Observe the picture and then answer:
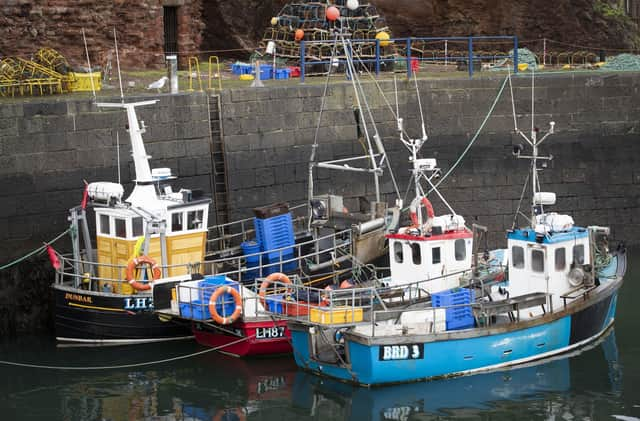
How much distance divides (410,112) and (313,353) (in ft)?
28.3

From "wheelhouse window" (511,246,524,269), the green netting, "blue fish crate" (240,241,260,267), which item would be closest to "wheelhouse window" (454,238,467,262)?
"wheelhouse window" (511,246,524,269)

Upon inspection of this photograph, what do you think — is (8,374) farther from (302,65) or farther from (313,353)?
(302,65)

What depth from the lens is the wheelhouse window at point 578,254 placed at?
1894 cm

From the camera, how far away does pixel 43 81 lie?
23.1m

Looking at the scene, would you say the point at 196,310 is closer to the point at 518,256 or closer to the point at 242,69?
the point at 518,256

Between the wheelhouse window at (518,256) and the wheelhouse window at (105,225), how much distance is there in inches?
241

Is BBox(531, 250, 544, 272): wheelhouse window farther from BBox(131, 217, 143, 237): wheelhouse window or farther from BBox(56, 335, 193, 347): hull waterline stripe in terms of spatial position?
BBox(131, 217, 143, 237): wheelhouse window

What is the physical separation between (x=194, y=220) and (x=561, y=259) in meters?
5.65

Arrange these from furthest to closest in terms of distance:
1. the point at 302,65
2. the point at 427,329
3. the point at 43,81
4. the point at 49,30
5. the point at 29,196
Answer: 1. the point at 49,30
2. the point at 302,65
3. the point at 43,81
4. the point at 29,196
5. the point at 427,329

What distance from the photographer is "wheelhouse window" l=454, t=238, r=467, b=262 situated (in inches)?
770

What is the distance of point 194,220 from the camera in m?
20.2

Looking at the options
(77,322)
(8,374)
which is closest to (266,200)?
(77,322)

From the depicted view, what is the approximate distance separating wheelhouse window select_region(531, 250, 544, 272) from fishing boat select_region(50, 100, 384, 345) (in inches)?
132

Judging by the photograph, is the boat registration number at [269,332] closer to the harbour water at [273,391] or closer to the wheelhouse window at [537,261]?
the harbour water at [273,391]
